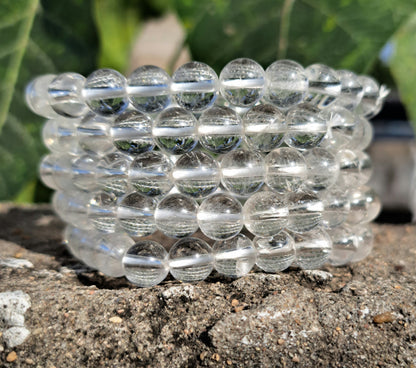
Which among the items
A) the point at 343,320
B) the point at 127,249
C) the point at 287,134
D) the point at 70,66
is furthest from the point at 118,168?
the point at 70,66

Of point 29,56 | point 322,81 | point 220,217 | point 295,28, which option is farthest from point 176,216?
point 29,56

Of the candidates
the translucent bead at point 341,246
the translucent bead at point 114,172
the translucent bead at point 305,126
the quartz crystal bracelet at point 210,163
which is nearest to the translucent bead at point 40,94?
the quartz crystal bracelet at point 210,163

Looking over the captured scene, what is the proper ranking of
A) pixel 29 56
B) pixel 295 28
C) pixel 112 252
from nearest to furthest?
pixel 112 252, pixel 295 28, pixel 29 56

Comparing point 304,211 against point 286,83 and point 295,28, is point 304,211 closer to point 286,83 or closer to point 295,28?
point 286,83

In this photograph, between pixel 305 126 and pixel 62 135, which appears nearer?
pixel 305 126

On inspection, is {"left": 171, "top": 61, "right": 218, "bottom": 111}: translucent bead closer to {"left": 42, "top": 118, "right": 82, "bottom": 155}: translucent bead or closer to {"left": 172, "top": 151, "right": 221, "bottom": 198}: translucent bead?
{"left": 172, "top": 151, "right": 221, "bottom": 198}: translucent bead

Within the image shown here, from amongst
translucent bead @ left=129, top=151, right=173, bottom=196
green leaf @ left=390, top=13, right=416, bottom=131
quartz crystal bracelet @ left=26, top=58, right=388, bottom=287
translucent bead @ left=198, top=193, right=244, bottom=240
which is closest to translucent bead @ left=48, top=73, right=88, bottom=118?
quartz crystal bracelet @ left=26, top=58, right=388, bottom=287
